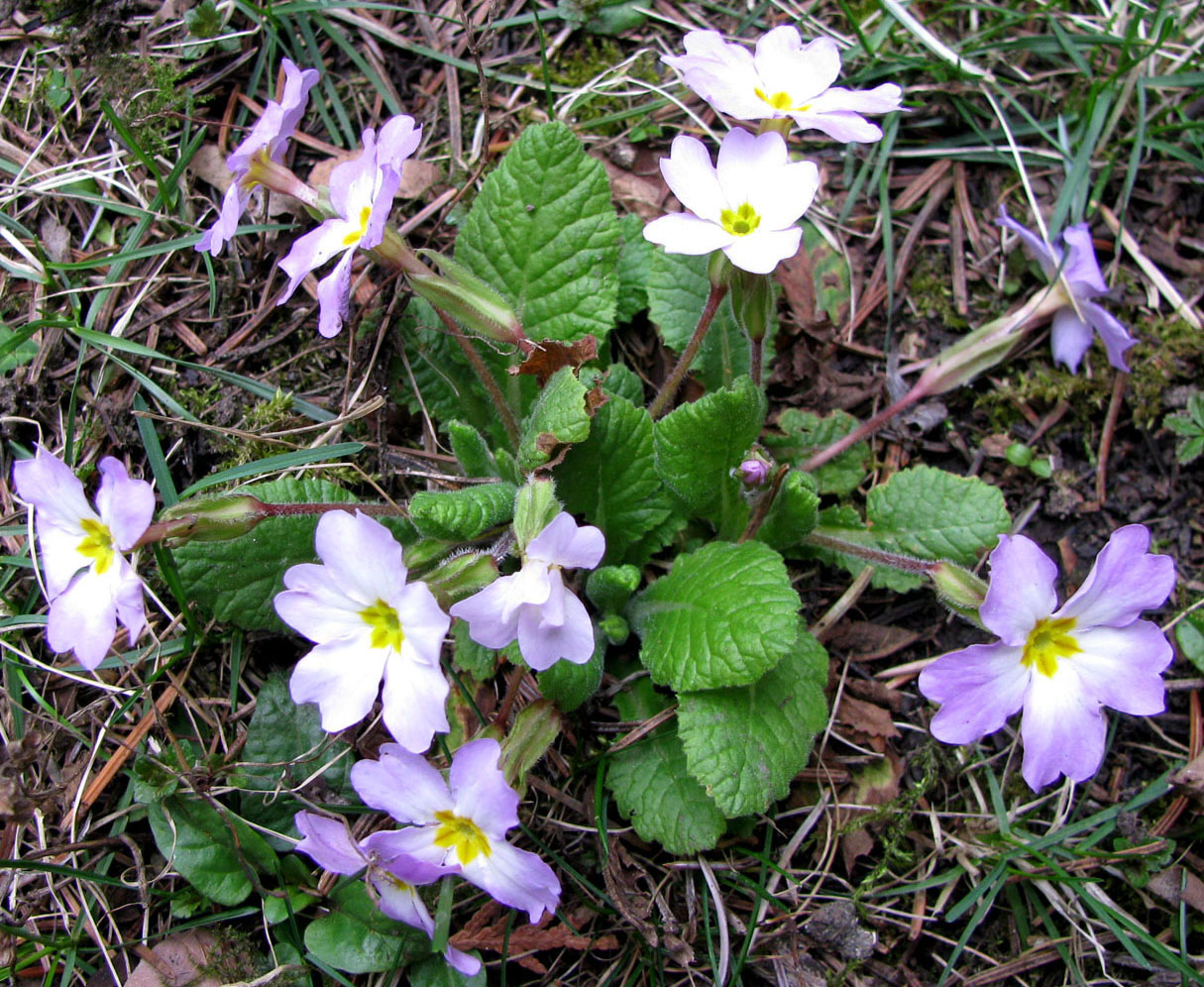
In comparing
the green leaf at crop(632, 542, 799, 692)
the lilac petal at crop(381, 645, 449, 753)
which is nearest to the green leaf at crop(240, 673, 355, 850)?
the lilac petal at crop(381, 645, 449, 753)

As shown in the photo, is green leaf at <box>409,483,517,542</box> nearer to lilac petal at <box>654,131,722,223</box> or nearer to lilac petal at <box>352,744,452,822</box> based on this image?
lilac petal at <box>352,744,452,822</box>

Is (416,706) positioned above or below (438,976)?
above

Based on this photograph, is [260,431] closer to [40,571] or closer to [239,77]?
[40,571]

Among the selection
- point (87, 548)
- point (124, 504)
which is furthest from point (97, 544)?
point (124, 504)

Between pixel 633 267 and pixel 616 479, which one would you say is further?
pixel 633 267

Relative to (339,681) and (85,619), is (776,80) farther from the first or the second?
(85,619)

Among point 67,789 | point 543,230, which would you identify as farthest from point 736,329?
point 67,789

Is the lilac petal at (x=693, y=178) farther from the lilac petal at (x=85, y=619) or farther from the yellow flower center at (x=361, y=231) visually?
the lilac petal at (x=85, y=619)
